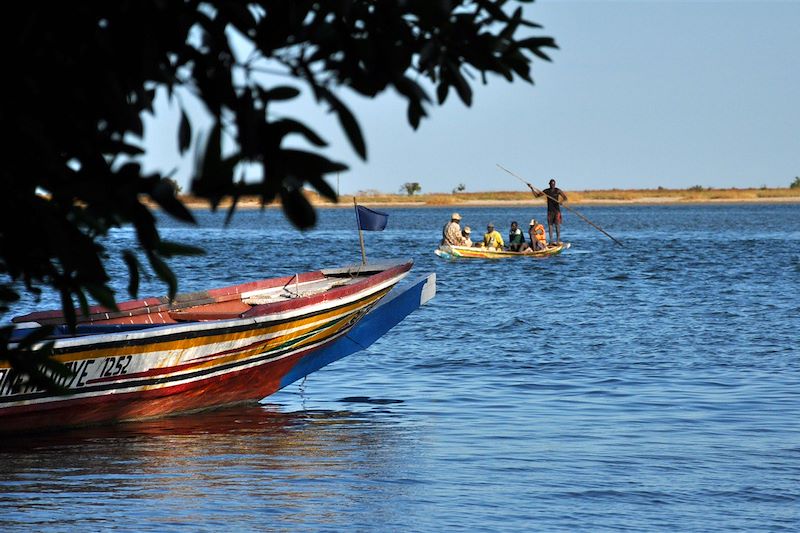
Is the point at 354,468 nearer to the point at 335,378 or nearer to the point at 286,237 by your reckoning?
the point at 335,378

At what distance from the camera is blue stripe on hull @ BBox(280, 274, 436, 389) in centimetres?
1321

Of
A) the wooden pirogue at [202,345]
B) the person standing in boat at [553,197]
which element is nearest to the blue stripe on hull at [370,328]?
the wooden pirogue at [202,345]

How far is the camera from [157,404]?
1178cm

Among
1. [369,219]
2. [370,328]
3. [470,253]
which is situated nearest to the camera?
[370,328]

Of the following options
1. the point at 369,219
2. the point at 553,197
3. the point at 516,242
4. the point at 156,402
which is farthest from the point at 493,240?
the point at 156,402

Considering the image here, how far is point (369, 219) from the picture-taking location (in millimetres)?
14789

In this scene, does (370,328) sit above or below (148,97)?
below

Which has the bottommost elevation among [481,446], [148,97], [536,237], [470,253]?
[481,446]

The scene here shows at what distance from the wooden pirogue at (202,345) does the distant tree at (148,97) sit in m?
6.50

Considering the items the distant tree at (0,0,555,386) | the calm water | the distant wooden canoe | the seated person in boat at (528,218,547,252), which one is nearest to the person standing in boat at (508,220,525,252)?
the distant wooden canoe

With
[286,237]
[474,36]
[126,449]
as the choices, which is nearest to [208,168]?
[474,36]

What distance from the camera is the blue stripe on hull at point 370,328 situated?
1321cm

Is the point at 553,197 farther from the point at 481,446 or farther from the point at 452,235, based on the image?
the point at 481,446

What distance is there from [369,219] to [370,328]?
62.3 inches
